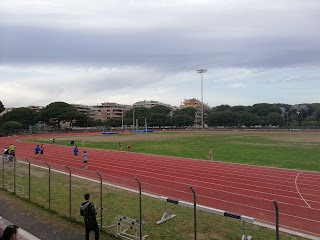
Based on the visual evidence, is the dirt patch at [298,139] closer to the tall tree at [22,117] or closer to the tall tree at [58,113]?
the tall tree at [58,113]

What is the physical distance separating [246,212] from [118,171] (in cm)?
1300

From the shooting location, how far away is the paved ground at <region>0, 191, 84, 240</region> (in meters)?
10.0

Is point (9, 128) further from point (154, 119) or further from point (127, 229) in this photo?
point (127, 229)

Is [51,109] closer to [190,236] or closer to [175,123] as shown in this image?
[175,123]

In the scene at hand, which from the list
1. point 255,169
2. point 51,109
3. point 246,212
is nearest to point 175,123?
point 51,109

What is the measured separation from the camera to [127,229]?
1021 cm

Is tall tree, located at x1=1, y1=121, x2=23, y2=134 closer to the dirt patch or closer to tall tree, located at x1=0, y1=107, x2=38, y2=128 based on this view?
tall tree, located at x1=0, y1=107, x2=38, y2=128

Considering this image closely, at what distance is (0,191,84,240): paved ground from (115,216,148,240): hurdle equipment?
3.83ft

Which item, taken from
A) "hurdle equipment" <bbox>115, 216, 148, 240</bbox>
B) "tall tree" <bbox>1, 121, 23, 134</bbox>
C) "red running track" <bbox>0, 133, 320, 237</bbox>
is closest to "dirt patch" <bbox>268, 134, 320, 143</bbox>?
"red running track" <bbox>0, 133, 320, 237</bbox>

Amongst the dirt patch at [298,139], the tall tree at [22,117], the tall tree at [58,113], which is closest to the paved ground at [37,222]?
the dirt patch at [298,139]

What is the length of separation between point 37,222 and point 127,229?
3.47 m

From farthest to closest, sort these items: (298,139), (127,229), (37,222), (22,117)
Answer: (22,117) → (298,139) → (37,222) → (127,229)

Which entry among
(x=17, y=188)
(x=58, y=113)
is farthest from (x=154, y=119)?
(x=17, y=188)

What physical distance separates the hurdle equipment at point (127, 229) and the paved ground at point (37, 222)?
117cm
